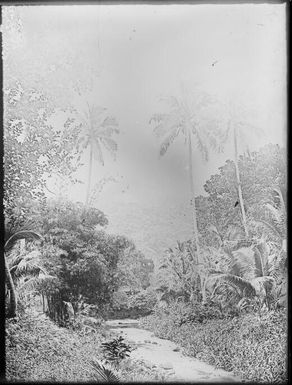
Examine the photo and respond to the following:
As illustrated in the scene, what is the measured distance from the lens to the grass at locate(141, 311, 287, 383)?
3.12 metres

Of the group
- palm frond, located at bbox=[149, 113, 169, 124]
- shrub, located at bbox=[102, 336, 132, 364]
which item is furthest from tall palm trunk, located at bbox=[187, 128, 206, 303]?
shrub, located at bbox=[102, 336, 132, 364]

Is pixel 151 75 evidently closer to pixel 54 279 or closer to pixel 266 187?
pixel 266 187

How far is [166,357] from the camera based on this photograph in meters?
3.13

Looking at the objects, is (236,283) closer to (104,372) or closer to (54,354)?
(104,372)

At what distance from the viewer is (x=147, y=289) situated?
3.13m

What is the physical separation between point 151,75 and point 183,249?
3.30 ft

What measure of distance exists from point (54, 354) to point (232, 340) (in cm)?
102

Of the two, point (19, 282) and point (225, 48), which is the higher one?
point (225, 48)

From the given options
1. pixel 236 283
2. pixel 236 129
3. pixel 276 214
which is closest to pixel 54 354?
pixel 236 283

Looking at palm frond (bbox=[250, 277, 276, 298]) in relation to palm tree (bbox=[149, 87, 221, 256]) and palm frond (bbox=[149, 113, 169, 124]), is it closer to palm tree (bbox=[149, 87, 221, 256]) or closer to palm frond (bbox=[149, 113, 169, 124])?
palm tree (bbox=[149, 87, 221, 256])

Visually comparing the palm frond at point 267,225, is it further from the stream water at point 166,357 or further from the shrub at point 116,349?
the shrub at point 116,349

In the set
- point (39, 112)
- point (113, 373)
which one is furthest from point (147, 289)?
point (39, 112)

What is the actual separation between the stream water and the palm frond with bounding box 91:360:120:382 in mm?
155

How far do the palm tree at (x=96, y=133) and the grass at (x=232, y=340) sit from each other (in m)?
0.87
